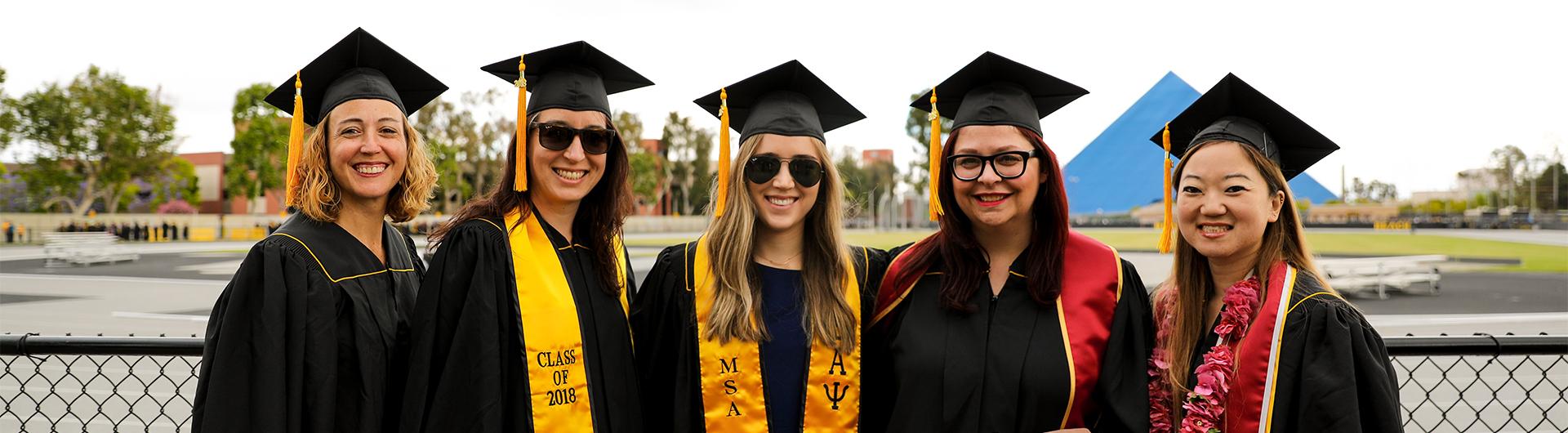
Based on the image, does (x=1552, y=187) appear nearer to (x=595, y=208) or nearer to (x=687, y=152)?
(x=687, y=152)

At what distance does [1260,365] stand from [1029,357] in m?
0.58

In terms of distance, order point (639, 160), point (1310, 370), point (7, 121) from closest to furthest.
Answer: point (1310, 370) < point (7, 121) < point (639, 160)

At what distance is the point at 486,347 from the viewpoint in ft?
7.57

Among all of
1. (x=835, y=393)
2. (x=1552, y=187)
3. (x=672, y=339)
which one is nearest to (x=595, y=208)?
(x=672, y=339)

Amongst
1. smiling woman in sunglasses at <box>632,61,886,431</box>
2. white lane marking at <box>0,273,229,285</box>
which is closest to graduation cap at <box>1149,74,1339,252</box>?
smiling woman in sunglasses at <box>632,61,886,431</box>

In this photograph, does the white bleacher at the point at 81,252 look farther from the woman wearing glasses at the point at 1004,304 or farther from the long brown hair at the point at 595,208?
the woman wearing glasses at the point at 1004,304

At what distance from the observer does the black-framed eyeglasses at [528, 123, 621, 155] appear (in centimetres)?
261

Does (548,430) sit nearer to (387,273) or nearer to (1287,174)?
(387,273)

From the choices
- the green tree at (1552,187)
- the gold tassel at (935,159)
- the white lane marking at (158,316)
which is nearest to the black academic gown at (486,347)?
the gold tassel at (935,159)

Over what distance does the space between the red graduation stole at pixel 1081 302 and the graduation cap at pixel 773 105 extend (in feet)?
2.01

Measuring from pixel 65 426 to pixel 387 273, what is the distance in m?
4.60

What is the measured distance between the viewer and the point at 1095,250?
257 cm

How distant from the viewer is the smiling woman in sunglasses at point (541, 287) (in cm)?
230

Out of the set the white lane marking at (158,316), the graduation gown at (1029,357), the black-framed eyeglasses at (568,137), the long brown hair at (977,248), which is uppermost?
the black-framed eyeglasses at (568,137)
